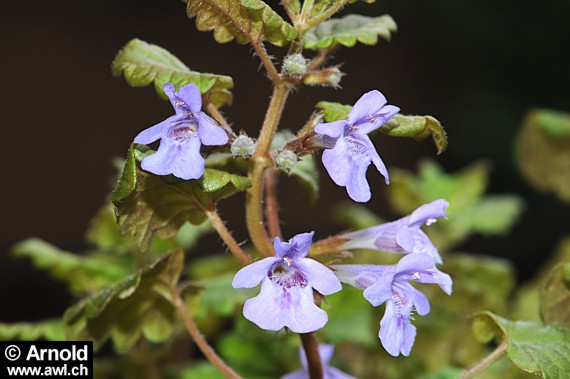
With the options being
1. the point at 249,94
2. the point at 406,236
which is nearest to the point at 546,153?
the point at 406,236

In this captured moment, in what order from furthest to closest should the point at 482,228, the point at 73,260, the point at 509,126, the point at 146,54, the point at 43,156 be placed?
the point at 43,156 → the point at 509,126 → the point at 482,228 → the point at 73,260 → the point at 146,54

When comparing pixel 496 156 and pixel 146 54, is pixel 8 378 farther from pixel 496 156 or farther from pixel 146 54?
pixel 496 156

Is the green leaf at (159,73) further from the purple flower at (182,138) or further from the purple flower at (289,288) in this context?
the purple flower at (289,288)

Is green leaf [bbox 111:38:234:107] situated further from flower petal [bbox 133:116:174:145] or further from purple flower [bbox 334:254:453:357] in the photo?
purple flower [bbox 334:254:453:357]

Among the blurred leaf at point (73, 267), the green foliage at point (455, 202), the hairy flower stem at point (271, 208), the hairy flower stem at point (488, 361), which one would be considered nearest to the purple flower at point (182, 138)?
the hairy flower stem at point (271, 208)

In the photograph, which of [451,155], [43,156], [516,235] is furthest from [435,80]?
[43,156]
